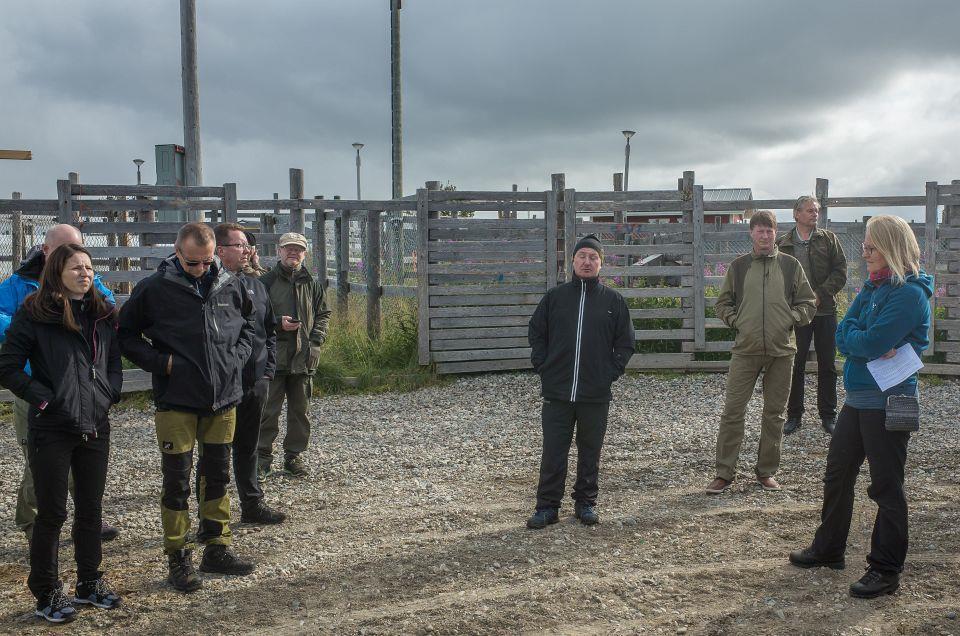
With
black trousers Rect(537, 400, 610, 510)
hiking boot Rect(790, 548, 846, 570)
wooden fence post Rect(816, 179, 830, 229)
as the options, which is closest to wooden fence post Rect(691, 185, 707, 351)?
wooden fence post Rect(816, 179, 830, 229)

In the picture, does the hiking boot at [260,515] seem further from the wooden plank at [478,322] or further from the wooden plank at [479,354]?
the wooden plank at [478,322]

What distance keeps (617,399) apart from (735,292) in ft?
12.1

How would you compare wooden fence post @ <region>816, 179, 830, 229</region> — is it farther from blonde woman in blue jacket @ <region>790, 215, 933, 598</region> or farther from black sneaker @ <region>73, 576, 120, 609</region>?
black sneaker @ <region>73, 576, 120, 609</region>

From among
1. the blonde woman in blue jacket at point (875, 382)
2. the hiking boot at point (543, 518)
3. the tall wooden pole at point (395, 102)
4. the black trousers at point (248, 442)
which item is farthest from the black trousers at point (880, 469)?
the tall wooden pole at point (395, 102)

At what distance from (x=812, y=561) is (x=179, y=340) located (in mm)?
3529

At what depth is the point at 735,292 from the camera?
6.18 metres

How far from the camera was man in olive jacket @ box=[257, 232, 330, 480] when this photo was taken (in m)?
6.09

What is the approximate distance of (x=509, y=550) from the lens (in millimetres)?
4797

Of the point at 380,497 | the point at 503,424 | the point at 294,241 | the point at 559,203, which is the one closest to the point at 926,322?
the point at 380,497

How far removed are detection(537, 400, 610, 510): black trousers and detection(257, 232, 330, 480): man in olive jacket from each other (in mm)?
1937

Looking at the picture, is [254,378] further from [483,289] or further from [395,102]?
[395,102]

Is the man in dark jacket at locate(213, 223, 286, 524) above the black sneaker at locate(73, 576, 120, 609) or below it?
above

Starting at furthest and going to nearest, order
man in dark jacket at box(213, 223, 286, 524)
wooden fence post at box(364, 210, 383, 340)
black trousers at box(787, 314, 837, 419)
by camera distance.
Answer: wooden fence post at box(364, 210, 383, 340)
black trousers at box(787, 314, 837, 419)
man in dark jacket at box(213, 223, 286, 524)

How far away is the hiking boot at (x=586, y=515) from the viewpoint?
5.24m
